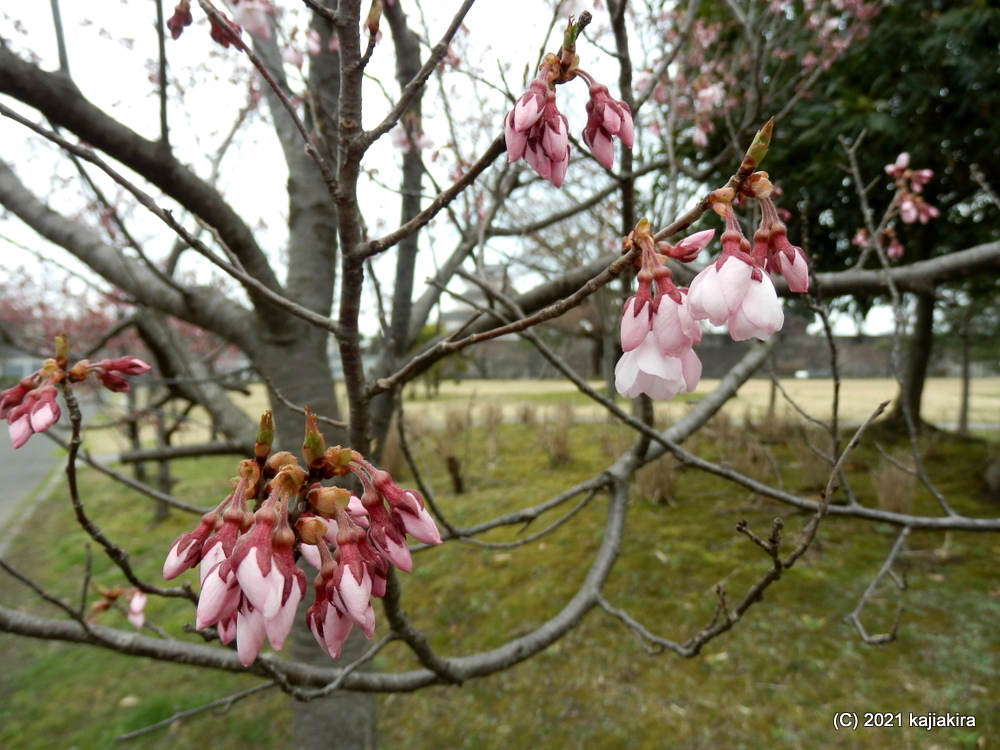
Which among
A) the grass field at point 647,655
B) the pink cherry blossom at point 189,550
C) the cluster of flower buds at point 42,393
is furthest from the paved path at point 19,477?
the pink cherry blossom at point 189,550

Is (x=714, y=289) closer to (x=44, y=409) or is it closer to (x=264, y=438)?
(x=264, y=438)

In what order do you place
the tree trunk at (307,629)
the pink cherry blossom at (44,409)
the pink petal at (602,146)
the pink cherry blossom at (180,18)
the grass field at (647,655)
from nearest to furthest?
the pink petal at (602,146) → the pink cherry blossom at (44,409) → the pink cherry blossom at (180,18) → the tree trunk at (307,629) → the grass field at (647,655)

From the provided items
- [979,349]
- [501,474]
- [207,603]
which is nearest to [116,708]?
[207,603]

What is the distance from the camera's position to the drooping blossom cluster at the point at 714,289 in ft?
1.82

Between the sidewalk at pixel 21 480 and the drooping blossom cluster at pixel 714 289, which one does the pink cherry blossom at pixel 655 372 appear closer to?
the drooping blossom cluster at pixel 714 289

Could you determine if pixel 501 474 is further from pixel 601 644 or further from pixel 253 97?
pixel 253 97

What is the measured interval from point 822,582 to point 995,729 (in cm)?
131

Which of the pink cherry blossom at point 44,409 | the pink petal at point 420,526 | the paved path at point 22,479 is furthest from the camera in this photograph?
the paved path at point 22,479

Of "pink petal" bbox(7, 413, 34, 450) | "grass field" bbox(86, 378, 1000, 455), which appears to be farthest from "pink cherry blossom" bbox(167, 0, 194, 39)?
"grass field" bbox(86, 378, 1000, 455)

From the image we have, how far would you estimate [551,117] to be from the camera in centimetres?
62

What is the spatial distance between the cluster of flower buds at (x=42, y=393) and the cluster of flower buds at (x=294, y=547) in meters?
0.49

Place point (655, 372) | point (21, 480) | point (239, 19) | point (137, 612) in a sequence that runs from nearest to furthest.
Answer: point (655, 372)
point (137, 612)
point (239, 19)
point (21, 480)

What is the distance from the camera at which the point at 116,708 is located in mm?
2918

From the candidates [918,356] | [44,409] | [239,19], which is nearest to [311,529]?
[44,409]
